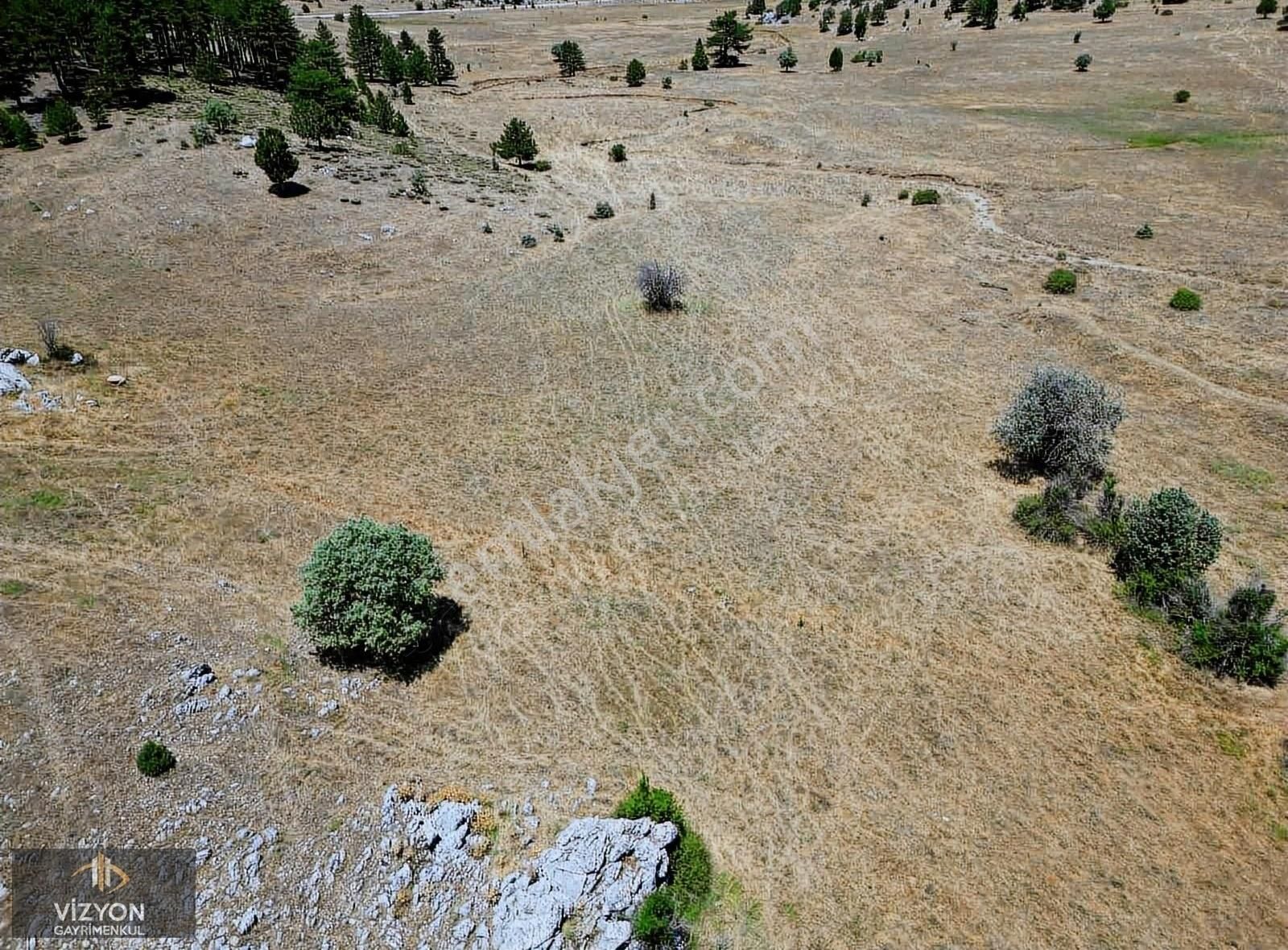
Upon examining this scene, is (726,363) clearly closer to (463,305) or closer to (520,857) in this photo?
(463,305)

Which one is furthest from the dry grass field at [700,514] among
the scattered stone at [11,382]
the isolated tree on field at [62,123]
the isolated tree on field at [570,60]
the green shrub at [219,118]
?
the isolated tree on field at [570,60]

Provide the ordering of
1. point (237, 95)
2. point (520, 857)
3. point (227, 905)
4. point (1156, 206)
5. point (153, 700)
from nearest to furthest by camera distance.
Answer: point (227, 905), point (520, 857), point (153, 700), point (1156, 206), point (237, 95)

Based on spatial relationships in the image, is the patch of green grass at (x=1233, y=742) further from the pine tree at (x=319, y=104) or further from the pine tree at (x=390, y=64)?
the pine tree at (x=390, y=64)

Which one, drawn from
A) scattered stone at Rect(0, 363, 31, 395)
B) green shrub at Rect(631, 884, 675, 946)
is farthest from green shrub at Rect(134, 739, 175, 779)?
scattered stone at Rect(0, 363, 31, 395)

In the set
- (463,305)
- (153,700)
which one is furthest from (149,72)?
(153,700)

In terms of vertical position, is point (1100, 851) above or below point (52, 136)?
below
